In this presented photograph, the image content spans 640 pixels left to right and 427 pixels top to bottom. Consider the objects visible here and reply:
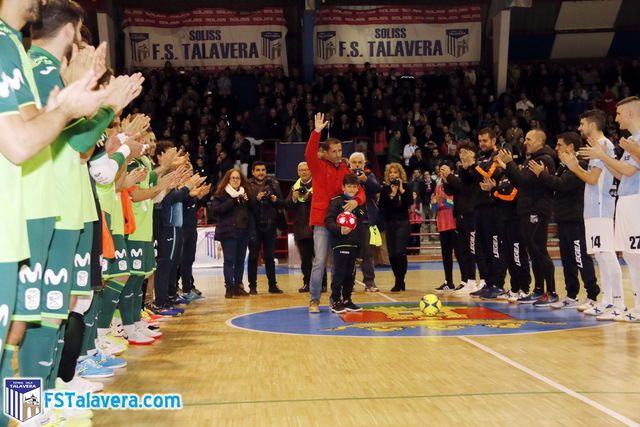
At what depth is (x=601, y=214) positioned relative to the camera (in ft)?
29.1

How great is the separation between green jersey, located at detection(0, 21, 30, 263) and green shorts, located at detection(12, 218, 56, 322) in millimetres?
350

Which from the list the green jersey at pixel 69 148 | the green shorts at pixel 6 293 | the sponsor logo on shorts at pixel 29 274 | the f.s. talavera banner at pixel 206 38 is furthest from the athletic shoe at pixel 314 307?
the f.s. talavera banner at pixel 206 38

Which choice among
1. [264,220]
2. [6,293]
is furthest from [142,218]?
[264,220]

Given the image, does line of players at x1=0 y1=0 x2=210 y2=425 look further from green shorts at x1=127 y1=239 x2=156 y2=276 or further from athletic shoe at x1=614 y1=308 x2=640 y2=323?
athletic shoe at x1=614 y1=308 x2=640 y2=323

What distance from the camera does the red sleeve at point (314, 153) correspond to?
928 cm

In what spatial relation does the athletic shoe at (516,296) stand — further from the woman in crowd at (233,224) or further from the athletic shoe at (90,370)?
the athletic shoe at (90,370)

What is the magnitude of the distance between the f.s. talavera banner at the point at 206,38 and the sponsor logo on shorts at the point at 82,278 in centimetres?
2166

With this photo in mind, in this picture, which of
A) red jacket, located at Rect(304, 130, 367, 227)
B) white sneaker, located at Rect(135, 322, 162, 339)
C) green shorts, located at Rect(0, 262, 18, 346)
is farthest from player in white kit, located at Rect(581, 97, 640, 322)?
green shorts, located at Rect(0, 262, 18, 346)

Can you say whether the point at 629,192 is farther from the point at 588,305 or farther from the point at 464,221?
the point at 464,221

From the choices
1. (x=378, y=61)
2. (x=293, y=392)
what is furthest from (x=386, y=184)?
(x=378, y=61)

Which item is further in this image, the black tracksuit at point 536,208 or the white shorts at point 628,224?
the black tracksuit at point 536,208

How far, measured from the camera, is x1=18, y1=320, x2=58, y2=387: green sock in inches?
145

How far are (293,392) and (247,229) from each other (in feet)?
25.0

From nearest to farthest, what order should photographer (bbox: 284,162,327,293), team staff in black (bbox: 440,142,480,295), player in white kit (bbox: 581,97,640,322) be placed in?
player in white kit (bbox: 581,97,640,322) → team staff in black (bbox: 440,142,480,295) → photographer (bbox: 284,162,327,293)
